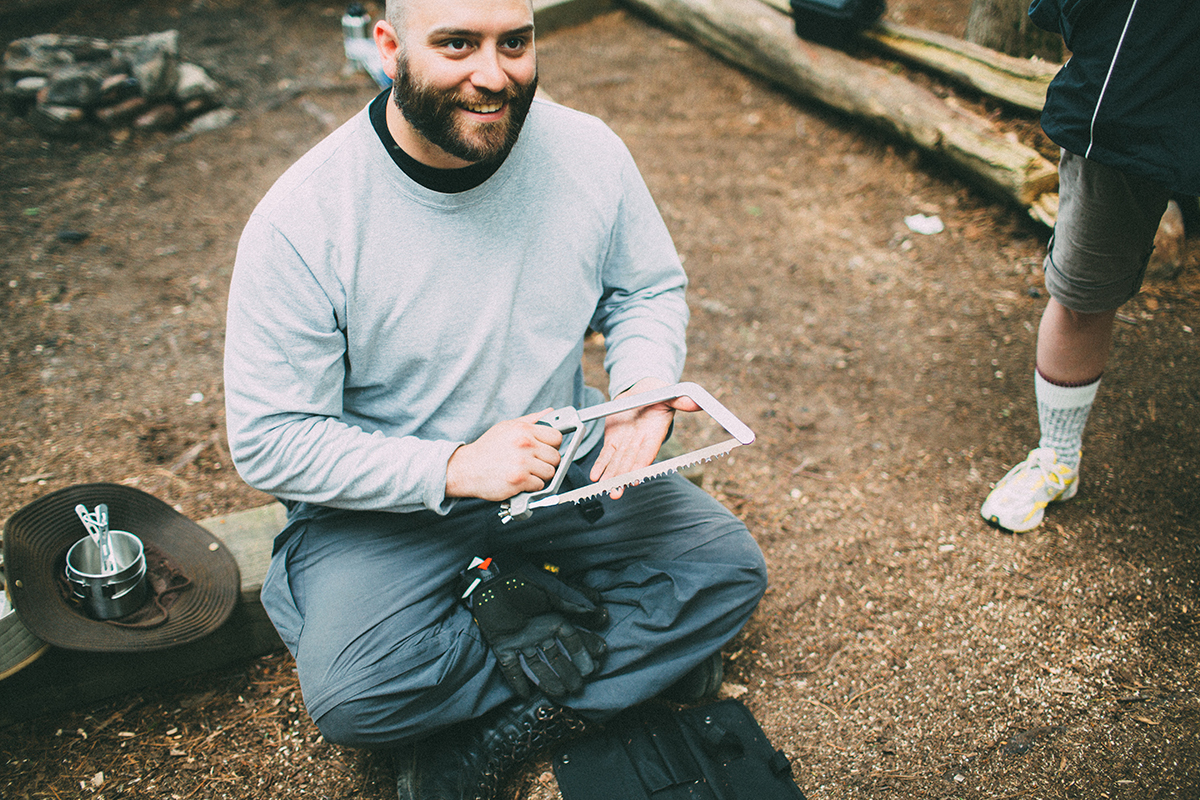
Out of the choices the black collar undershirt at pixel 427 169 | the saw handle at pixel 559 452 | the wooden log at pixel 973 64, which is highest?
the black collar undershirt at pixel 427 169

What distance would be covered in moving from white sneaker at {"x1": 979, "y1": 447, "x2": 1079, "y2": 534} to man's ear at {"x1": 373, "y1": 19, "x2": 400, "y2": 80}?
2371 millimetres

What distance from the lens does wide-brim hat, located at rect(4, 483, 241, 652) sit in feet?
6.23

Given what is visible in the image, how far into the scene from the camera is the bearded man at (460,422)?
5.83 feet

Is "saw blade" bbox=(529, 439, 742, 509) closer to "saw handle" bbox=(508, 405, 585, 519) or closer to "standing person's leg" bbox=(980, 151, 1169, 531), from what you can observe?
"saw handle" bbox=(508, 405, 585, 519)

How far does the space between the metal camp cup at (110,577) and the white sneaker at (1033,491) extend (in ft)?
8.77

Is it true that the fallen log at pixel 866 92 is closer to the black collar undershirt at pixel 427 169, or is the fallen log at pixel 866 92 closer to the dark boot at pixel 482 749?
the black collar undershirt at pixel 427 169

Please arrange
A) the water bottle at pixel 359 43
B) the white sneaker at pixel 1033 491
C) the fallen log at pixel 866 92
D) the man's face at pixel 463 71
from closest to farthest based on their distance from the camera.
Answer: the man's face at pixel 463 71
the white sneaker at pixel 1033 491
the fallen log at pixel 866 92
the water bottle at pixel 359 43

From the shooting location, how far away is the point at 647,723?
6.93 feet

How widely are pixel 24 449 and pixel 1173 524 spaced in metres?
4.15

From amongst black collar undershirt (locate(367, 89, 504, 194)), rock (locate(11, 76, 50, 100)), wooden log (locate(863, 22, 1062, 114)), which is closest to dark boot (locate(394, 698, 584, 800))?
black collar undershirt (locate(367, 89, 504, 194))

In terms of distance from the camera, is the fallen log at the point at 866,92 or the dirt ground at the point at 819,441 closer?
the dirt ground at the point at 819,441

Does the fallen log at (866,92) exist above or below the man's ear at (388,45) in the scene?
below

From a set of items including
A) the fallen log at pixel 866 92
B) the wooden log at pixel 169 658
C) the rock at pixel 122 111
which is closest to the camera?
the wooden log at pixel 169 658

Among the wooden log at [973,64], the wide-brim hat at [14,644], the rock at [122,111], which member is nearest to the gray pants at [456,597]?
the wide-brim hat at [14,644]
